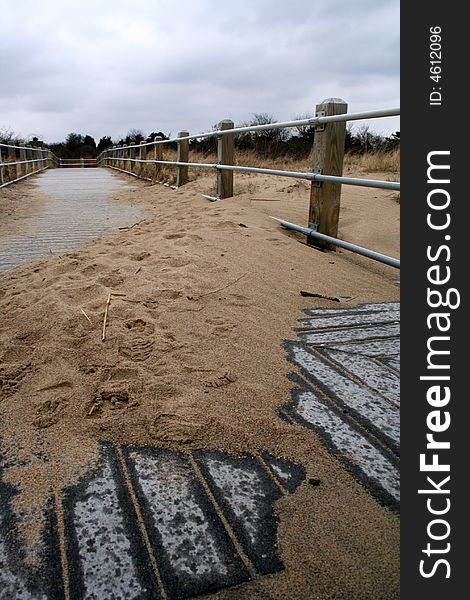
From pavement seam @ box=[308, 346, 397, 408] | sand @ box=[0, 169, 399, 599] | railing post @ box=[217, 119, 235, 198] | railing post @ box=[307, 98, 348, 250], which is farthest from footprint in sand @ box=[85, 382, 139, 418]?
railing post @ box=[217, 119, 235, 198]

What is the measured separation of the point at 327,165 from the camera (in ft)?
11.2

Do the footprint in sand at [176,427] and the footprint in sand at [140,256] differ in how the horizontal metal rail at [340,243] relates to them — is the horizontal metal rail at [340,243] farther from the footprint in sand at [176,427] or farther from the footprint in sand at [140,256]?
the footprint in sand at [176,427]

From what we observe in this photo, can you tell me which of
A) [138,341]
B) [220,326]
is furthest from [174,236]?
[138,341]

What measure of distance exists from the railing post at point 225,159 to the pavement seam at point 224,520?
433 centimetres

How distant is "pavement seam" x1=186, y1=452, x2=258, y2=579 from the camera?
38.5 inches

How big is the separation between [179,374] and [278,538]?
27.7 inches

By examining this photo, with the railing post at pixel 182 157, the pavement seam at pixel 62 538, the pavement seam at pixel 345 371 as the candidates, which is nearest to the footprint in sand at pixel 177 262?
the pavement seam at pixel 345 371

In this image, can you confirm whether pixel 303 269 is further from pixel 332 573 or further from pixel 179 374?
pixel 332 573

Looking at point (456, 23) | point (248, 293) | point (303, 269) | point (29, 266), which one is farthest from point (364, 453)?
point (29, 266)

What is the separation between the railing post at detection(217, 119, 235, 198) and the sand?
6.83 ft

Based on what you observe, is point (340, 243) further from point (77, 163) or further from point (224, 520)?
point (77, 163)

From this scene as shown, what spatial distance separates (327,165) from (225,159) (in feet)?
7.25

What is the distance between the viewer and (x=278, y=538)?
104cm

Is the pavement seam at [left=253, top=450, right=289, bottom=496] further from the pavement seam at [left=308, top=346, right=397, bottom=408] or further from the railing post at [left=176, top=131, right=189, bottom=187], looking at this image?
the railing post at [left=176, top=131, right=189, bottom=187]
